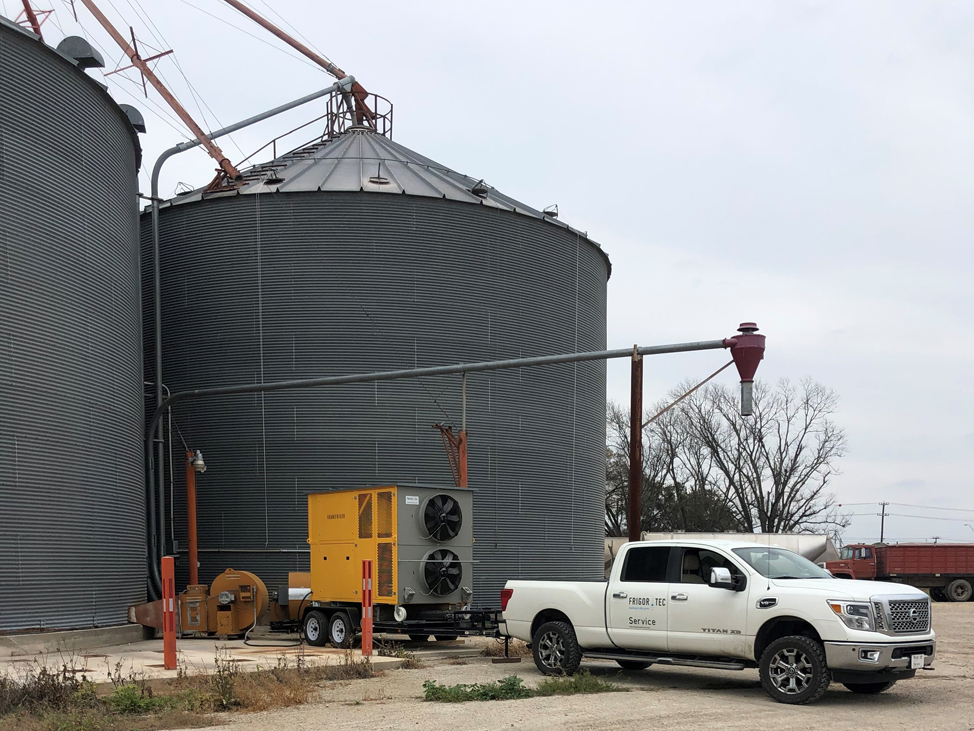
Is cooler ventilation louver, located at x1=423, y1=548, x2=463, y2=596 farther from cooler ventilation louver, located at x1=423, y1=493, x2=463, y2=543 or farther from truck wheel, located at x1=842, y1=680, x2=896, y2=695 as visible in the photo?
truck wheel, located at x1=842, y1=680, x2=896, y2=695

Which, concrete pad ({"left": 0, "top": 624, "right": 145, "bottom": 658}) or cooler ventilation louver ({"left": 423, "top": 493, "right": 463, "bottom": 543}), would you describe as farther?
cooler ventilation louver ({"left": 423, "top": 493, "right": 463, "bottom": 543})

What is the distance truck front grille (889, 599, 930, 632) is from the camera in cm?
1347

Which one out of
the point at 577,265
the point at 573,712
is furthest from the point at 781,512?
the point at 573,712

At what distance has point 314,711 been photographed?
506 inches

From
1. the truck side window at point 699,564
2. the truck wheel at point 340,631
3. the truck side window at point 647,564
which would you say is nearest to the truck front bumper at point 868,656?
the truck side window at point 699,564

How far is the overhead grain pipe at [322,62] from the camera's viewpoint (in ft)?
124

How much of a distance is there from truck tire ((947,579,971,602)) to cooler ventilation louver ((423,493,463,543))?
36.3 metres

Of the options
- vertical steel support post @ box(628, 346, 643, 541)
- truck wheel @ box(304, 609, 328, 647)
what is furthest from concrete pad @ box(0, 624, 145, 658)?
vertical steel support post @ box(628, 346, 643, 541)

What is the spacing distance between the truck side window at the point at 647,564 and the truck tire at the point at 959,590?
4002cm

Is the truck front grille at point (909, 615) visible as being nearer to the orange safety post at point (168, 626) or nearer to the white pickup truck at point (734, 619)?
the white pickup truck at point (734, 619)

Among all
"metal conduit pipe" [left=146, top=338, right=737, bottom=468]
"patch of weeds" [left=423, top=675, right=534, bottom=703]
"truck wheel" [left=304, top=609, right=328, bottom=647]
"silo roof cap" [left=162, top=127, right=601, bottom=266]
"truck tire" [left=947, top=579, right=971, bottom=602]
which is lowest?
"truck tire" [left=947, top=579, right=971, bottom=602]

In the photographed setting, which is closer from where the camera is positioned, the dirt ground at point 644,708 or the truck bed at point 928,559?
the dirt ground at point 644,708

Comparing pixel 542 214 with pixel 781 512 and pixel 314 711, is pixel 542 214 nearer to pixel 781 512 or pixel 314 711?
pixel 314 711

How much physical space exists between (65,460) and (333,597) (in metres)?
5.80
